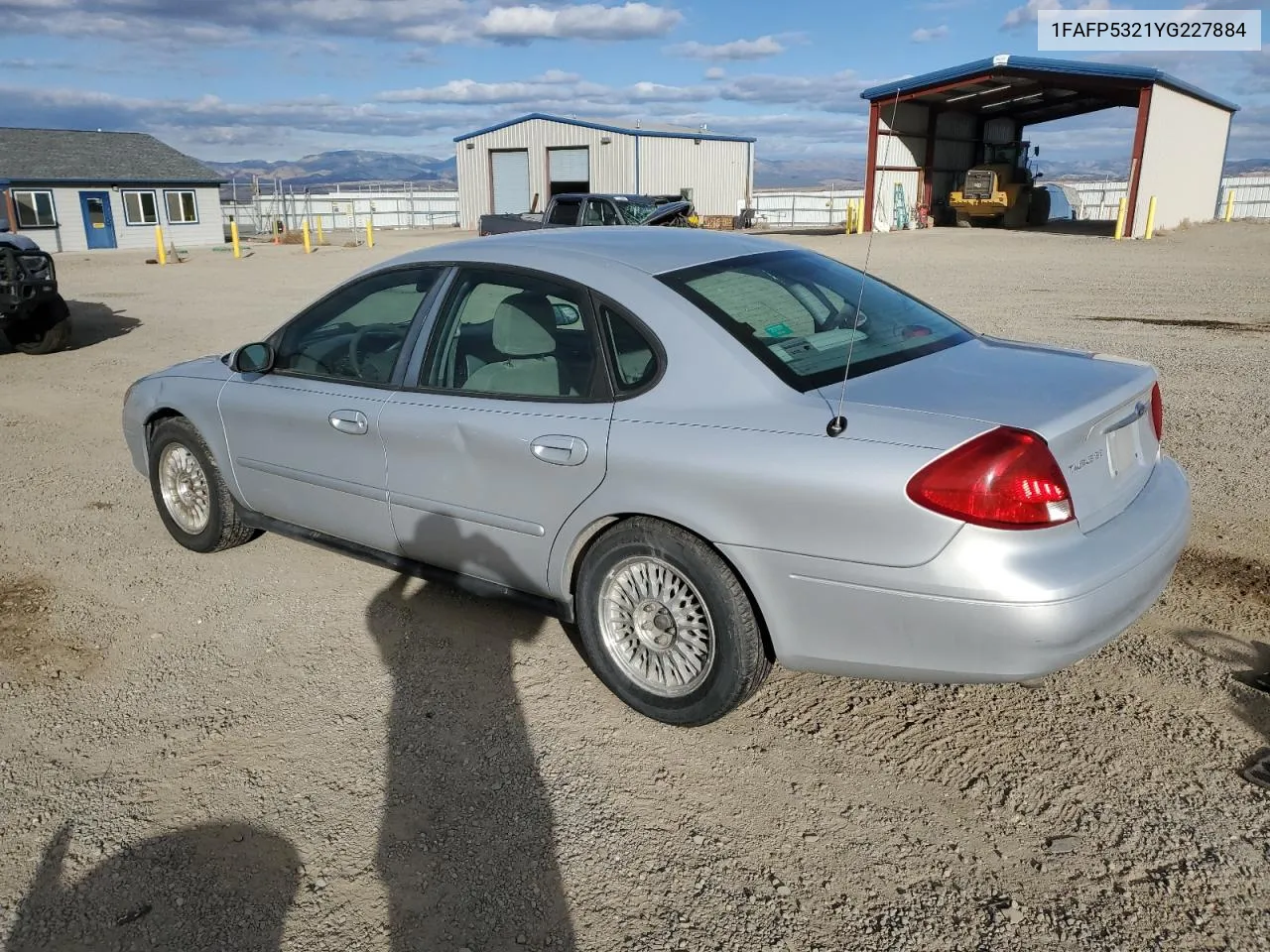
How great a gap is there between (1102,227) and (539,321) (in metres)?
35.0

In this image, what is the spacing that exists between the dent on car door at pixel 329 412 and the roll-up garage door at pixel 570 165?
42.7 meters

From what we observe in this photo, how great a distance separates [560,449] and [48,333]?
11.2 m

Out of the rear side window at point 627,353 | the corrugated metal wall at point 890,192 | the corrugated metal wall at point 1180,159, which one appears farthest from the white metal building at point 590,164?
the rear side window at point 627,353

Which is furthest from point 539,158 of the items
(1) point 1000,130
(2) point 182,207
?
(1) point 1000,130

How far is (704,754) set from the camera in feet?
10.7

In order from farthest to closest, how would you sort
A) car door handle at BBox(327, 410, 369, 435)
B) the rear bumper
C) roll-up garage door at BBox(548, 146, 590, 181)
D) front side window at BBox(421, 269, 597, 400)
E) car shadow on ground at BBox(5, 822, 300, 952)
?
roll-up garage door at BBox(548, 146, 590, 181), car door handle at BBox(327, 410, 369, 435), front side window at BBox(421, 269, 597, 400), the rear bumper, car shadow on ground at BBox(5, 822, 300, 952)

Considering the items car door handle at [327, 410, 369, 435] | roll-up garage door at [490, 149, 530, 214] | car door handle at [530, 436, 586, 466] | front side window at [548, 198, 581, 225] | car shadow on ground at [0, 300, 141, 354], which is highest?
roll-up garage door at [490, 149, 530, 214]

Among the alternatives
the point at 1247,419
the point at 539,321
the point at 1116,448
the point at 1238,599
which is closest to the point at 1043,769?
the point at 1116,448

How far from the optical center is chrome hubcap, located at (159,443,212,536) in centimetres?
499

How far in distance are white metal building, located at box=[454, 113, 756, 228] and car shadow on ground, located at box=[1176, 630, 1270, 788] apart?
4152cm

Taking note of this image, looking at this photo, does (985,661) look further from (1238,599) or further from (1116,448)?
(1238,599)

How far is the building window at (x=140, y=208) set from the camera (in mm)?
39438

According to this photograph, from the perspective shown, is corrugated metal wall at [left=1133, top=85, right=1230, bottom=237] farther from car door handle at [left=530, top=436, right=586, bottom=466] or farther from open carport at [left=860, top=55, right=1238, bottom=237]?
car door handle at [left=530, top=436, right=586, bottom=466]

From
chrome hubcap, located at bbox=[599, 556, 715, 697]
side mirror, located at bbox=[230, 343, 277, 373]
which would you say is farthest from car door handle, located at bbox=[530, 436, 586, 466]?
side mirror, located at bbox=[230, 343, 277, 373]
